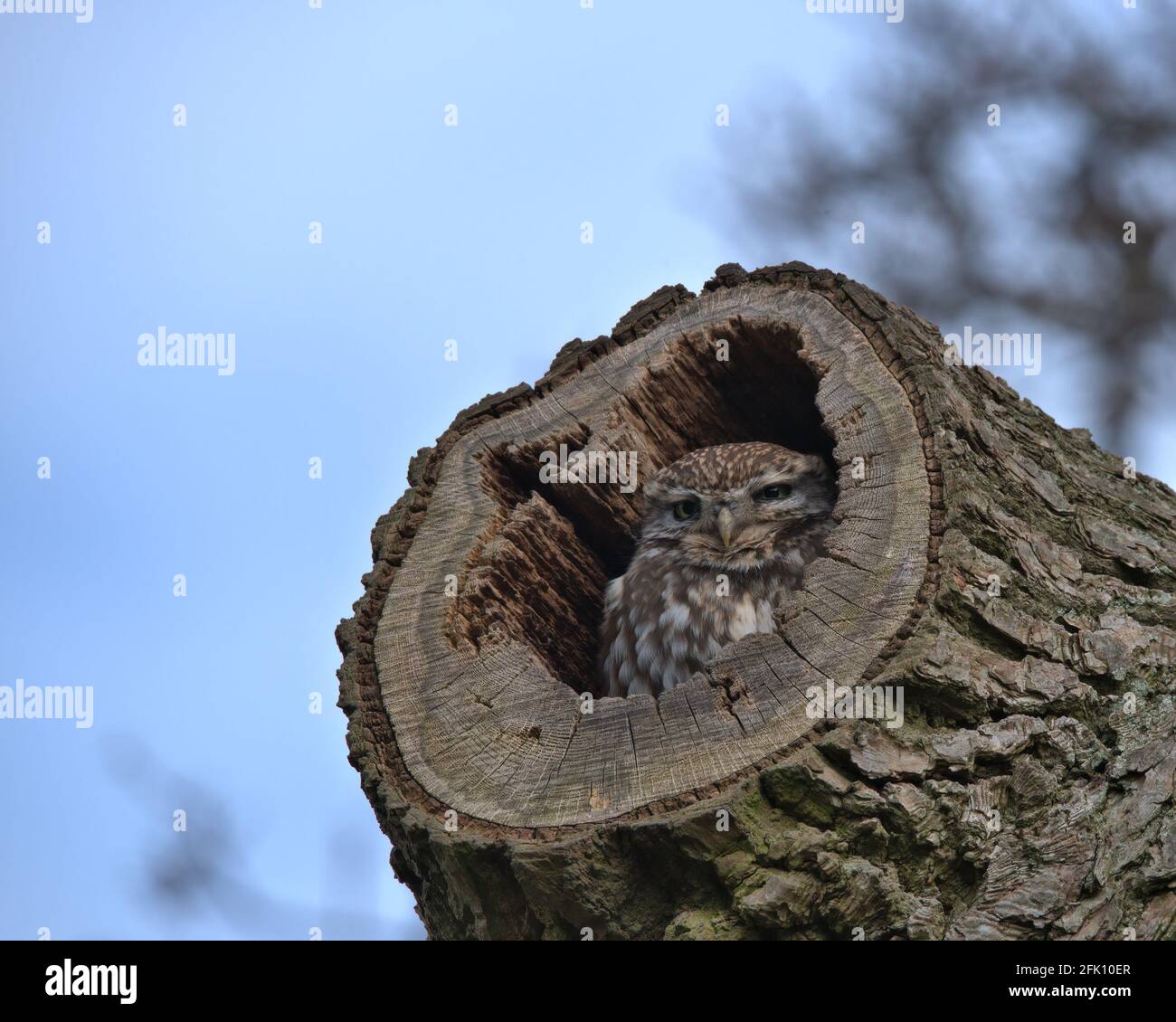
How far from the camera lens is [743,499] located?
15.1 feet

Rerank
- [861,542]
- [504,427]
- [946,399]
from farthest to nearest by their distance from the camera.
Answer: [504,427] < [946,399] < [861,542]

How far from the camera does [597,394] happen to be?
418 centimetres

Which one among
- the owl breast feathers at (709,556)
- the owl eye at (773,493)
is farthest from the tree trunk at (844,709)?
the owl eye at (773,493)

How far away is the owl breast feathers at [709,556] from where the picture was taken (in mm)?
4340

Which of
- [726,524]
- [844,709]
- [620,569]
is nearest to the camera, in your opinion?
[844,709]

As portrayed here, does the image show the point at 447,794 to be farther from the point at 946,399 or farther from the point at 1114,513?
the point at 1114,513

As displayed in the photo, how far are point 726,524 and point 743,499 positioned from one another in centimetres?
12

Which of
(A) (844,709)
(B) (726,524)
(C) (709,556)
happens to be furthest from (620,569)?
(A) (844,709)

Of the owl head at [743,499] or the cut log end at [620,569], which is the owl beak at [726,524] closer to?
the owl head at [743,499]

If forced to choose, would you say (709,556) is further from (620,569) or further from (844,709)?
(844,709)

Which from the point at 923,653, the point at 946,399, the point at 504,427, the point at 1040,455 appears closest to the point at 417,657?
the point at 504,427

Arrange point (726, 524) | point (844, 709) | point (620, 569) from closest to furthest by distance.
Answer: point (844, 709)
point (726, 524)
point (620, 569)
